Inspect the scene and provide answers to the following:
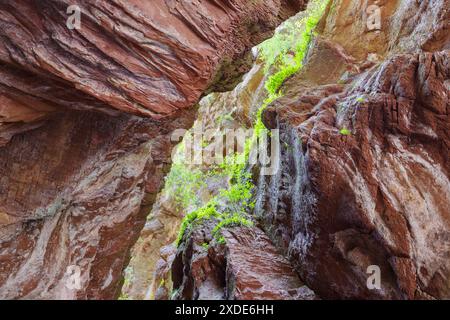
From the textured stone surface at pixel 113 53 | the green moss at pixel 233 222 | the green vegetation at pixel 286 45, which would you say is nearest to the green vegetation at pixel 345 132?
the textured stone surface at pixel 113 53

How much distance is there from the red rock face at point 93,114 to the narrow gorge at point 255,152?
1.1 inches

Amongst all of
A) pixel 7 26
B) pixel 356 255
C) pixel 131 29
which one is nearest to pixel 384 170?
pixel 356 255

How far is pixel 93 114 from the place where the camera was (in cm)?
698

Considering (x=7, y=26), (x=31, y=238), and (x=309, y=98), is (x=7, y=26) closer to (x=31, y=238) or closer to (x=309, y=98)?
(x=31, y=238)

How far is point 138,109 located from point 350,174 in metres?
3.63

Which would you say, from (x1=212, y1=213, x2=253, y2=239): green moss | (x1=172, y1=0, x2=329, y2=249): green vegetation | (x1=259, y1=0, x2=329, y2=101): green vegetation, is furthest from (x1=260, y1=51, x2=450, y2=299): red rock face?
(x1=259, y1=0, x2=329, y2=101): green vegetation

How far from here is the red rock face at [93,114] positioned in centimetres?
510

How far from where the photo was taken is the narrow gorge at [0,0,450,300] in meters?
4.82

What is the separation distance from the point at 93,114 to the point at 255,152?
4.15 meters

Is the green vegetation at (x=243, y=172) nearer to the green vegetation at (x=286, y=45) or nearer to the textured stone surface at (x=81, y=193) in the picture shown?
the green vegetation at (x=286, y=45)

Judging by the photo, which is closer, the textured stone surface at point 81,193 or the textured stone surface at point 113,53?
the textured stone surface at point 113,53

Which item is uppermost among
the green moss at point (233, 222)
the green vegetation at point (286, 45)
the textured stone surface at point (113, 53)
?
the green vegetation at point (286, 45)

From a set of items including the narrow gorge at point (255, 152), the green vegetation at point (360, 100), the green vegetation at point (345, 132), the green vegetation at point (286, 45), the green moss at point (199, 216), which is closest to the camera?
the narrow gorge at point (255, 152)

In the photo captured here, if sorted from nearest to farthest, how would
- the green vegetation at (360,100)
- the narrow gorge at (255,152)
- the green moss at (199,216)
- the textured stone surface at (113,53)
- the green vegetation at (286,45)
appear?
the narrow gorge at (255,152), the textured stone surface at (113,53), the green vegetation at (360,100), the green moss at (199,216), the green vegetation at (286,45)
